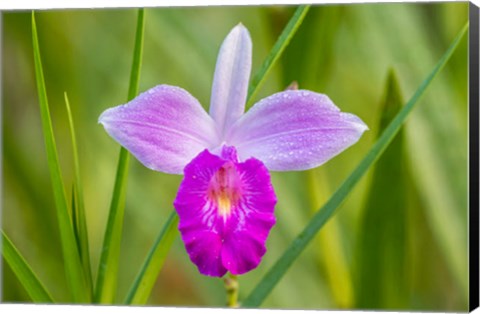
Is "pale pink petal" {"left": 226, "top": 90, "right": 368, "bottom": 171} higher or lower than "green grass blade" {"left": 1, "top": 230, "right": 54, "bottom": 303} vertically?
higher

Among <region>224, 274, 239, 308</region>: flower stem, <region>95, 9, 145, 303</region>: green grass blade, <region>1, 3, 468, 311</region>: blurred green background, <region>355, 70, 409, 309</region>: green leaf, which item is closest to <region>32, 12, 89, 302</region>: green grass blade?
<region>95, 9, 145, 303</region>: green grass blade

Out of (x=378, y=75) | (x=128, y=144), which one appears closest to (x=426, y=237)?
(x=378, y=75)

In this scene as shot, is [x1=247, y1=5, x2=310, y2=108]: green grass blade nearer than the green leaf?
Yes

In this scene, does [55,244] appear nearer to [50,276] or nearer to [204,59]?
[50,276]

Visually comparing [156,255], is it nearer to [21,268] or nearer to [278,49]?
[21,268]

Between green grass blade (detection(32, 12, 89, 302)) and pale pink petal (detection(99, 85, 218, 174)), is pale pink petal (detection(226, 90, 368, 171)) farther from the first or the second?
green grass blade (detection(32, 12, 89, 302))

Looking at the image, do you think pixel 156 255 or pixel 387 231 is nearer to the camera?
pixel 156 255

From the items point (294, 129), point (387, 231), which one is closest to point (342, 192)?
point (294, 129)
